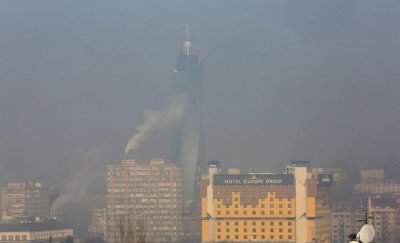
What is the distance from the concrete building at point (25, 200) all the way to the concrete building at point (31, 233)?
4.48 metres

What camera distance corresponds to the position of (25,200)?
43.6 metres

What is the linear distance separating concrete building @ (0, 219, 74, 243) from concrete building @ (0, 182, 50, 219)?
4.48 m

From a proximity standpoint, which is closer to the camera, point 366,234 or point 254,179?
point 366,234

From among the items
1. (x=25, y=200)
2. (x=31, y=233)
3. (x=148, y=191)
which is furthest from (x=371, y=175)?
(x=25, y=200)

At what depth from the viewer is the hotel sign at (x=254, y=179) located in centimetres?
3919

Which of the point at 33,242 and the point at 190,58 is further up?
the point at 190,58

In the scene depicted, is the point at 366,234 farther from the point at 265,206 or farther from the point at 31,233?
the point at 265,206

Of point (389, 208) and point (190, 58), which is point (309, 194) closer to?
point (389, 208)

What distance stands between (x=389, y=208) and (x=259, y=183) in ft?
12.5

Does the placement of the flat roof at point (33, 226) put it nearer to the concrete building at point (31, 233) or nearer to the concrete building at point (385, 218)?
the concrete building at point (31, 233)

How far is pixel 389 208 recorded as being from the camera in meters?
40.3

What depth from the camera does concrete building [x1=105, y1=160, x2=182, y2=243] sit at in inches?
1692

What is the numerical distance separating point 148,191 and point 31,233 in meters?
7.70

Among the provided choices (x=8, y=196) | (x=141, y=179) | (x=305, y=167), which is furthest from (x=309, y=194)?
(x=8, y=196)
